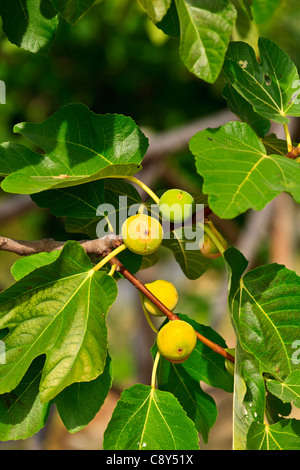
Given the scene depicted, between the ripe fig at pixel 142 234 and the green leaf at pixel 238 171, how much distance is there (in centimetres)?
13

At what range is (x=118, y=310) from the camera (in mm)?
5758

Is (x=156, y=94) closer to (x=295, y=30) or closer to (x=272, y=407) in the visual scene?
(x=295, y=30)

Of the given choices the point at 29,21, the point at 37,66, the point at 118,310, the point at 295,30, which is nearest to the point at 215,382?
the point at 29,21

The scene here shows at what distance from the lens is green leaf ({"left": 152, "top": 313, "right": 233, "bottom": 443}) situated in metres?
0.92

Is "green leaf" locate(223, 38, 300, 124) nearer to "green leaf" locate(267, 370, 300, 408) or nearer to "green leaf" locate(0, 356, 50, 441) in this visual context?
"green leaf" locate(267, 370, 300, 408)

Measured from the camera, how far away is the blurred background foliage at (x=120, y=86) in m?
2.93

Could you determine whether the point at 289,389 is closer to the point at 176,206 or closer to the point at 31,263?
the point at 176,206

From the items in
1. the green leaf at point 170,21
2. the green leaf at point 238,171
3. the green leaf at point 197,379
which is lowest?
the green leaf at point 197,379

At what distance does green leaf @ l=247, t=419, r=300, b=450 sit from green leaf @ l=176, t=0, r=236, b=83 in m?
0.50

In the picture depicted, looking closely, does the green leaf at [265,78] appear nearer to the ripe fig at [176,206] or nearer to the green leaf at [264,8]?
the ripe fig at [176,206]

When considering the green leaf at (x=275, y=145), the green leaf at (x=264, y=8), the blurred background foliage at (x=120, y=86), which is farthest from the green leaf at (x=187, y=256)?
the blurred background foliage at (x=120, y=86)

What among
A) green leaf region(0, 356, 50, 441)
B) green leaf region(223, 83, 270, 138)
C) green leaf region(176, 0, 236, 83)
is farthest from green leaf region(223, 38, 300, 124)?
green leaf region(0, 356, 50, 441)

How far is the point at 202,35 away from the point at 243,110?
245 millimetres
